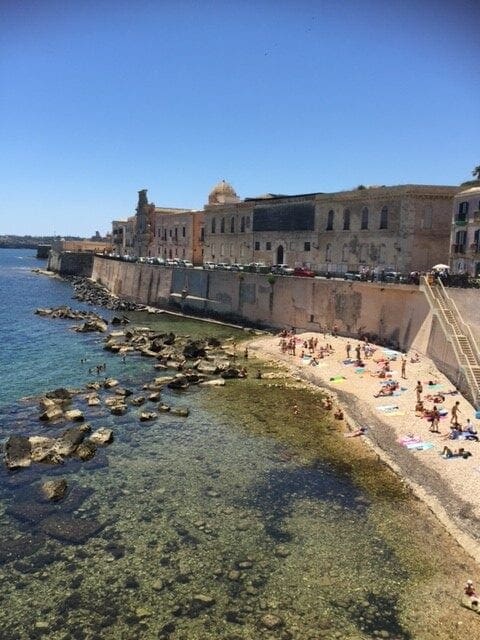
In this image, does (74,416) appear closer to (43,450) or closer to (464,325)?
(43,450)

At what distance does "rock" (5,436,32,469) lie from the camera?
55.4 ft

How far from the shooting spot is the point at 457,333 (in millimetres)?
24641

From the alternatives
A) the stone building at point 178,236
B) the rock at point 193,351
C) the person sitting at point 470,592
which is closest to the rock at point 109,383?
the rock at point 193,351

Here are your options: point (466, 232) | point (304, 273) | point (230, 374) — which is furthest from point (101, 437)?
point (466, 232)

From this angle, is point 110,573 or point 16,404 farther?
point 16,404

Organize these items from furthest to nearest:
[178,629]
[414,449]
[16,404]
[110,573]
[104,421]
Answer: [16,404] < [104,421] < [414,449] < [110,573] < [178,629]

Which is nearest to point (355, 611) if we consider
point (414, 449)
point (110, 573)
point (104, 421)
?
point (110, 573)

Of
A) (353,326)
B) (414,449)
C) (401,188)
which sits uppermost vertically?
(401,188)

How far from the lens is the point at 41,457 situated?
1744 cm

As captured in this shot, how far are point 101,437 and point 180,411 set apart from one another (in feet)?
13.6

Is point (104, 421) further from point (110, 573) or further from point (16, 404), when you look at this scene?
point (110, 573)

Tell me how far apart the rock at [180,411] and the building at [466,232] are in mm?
20090

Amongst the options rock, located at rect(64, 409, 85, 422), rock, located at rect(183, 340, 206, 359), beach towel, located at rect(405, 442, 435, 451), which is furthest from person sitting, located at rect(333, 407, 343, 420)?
rock, located at rect(183, 340, 206, 359)

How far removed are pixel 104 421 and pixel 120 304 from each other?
37743 millimetres
